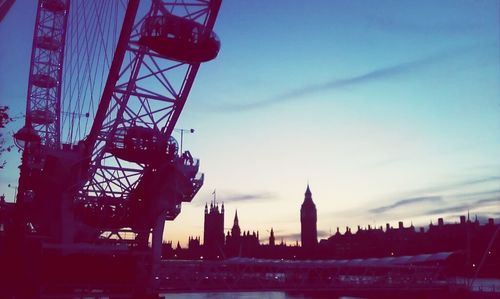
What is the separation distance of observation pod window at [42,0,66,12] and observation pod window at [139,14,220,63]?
2580 centimetres

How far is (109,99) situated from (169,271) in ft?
57.9

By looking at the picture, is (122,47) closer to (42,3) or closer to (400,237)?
(42,3)

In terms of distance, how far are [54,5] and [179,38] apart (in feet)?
91.1

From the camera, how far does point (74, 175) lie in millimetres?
35688

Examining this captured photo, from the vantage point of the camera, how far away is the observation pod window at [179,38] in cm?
2720

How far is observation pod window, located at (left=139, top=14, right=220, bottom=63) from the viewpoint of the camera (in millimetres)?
27203

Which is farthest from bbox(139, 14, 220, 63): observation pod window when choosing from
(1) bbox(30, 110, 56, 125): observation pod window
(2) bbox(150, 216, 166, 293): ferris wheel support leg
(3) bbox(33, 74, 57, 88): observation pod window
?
(1) bbox(30, 110, 56, 125): observation pod window

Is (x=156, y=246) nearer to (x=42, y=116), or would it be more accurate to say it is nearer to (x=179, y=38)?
(x=179, y=38)

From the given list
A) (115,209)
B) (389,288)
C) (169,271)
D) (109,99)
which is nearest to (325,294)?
(389,288)

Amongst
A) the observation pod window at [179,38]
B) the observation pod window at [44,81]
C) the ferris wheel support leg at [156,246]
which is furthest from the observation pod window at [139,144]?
the observation pod window at [44,81]

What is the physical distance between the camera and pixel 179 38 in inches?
1071

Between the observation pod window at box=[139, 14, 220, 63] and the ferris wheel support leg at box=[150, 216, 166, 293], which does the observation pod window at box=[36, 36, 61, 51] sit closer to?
the ferris wheel support leg at box=[150, 216, 166, 293]

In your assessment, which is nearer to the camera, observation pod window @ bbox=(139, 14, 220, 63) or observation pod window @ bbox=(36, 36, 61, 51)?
observation pod window @ bbox=(139, 14, 220, 63)

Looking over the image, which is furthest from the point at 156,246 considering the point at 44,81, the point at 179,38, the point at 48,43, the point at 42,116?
the point at 48,43
